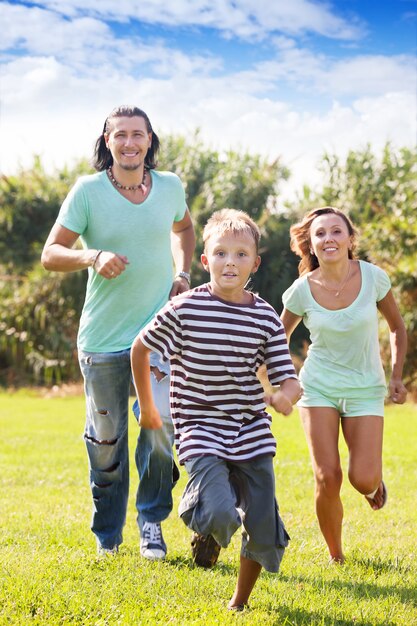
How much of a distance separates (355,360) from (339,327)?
0.72 feet

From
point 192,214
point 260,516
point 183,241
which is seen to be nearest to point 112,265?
point 183,241

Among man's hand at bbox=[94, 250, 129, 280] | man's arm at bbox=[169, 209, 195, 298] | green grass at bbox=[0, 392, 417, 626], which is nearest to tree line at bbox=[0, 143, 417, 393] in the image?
green grass at bbox=[0, 392, 417, 626]

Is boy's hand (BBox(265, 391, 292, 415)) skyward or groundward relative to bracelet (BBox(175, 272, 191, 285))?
groundward

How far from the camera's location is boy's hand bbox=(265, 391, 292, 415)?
3.99 metres

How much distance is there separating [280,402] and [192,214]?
1476 cm

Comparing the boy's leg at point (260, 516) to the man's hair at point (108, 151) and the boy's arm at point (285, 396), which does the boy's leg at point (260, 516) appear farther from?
the man's hair at point (108, 151)

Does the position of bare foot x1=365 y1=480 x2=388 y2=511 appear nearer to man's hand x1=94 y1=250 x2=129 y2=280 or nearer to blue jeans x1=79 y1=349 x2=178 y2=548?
blue jeans x1=79 y1=349 x2=178 y2=548

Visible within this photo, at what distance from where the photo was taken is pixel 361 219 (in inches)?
713

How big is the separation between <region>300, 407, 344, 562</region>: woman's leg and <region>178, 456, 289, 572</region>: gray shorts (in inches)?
43.5

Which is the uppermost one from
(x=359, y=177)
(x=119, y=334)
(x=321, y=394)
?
(x=359, y=177)

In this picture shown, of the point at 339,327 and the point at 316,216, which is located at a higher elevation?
the point at 316,216

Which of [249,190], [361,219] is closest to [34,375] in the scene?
[249,190]

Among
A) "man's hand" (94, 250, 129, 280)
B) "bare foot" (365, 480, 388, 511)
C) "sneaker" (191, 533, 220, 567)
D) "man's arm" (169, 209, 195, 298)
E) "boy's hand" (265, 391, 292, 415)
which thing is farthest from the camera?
"man's arm" (169, 209, 195, 298)

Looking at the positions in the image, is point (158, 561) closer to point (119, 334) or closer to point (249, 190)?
point (119, 334)
